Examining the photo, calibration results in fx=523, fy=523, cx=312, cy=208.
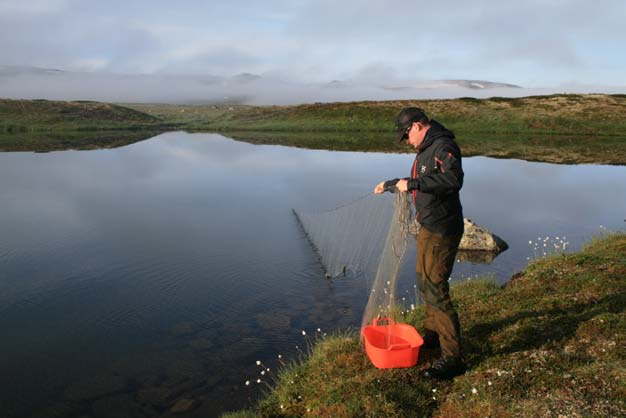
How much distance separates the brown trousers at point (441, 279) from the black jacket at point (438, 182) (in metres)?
0.16

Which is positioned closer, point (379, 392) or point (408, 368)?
point (379, 392)

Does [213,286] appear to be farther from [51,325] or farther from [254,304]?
[51,325]

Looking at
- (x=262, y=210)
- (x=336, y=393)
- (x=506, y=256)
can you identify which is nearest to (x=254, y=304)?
(x=336, y=393)

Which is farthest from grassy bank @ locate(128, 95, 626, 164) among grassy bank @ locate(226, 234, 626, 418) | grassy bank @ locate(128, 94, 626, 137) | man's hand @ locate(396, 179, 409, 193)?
man's hand @ locate(396, 179, 409, 193)

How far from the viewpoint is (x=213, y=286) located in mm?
12875

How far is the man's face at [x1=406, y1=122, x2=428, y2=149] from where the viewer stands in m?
6.97

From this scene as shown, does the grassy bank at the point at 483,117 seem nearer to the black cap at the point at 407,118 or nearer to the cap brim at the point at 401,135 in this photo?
the cap brim at the point at 401,135

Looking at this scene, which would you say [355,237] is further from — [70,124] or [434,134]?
[70,124]

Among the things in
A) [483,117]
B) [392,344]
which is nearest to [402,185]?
[392,344]

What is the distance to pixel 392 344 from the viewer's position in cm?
800

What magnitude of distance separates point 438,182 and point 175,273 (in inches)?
360

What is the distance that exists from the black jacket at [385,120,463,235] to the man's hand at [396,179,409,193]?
0.05 meters

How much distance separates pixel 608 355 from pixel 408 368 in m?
2.68

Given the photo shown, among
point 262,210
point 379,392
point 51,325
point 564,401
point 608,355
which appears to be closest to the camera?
point 564,401
